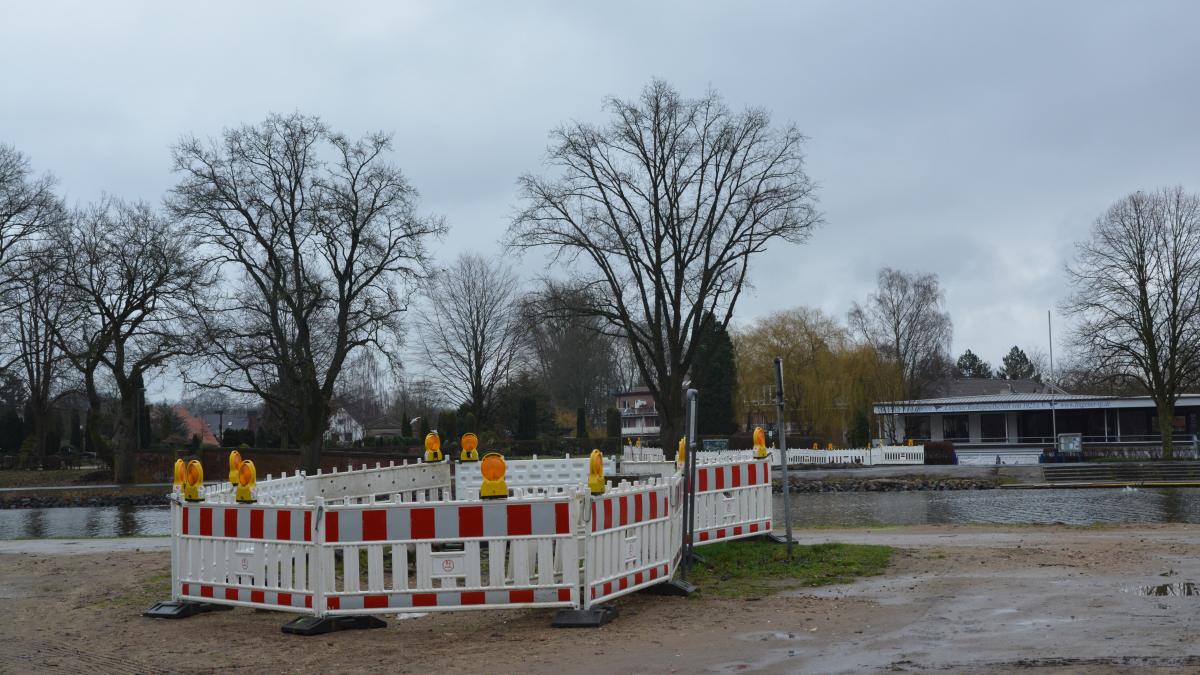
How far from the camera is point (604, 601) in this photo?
998 cm

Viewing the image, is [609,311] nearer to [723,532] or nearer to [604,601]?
[723,532]

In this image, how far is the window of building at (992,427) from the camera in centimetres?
7125

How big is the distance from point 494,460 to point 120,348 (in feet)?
136

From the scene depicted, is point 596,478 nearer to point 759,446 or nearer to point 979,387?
point 759,446

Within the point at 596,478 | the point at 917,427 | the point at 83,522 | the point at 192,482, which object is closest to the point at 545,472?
the point at 192,482

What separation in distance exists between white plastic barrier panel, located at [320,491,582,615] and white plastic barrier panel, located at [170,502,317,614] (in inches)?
11.9

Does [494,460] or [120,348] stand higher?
[120,348]

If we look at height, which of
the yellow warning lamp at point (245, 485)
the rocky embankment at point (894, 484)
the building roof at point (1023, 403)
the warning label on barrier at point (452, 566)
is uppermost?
the building roof at point (1023, 403)

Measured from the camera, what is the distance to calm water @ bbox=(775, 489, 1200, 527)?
2567 centimetres

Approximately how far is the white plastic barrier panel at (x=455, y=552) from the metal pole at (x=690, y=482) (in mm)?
1825

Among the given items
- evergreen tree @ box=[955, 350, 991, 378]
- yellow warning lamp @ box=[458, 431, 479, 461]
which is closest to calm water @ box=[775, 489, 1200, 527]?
yellow warning lamp @ box=[458, 431, 479, 461]

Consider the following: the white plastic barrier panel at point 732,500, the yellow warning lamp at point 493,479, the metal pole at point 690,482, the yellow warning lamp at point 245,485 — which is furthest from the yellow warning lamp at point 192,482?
the white plastic barrier panel at point 732,500

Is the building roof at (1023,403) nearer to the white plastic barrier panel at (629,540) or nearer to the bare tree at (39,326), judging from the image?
the bare tree at (39,326)

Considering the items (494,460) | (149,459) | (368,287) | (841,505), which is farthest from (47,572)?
(149,459)
